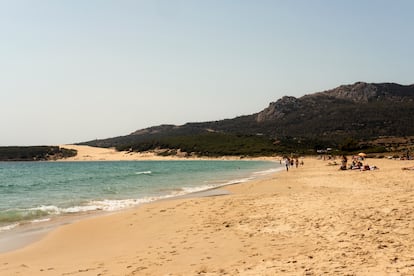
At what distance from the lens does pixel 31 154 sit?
156m

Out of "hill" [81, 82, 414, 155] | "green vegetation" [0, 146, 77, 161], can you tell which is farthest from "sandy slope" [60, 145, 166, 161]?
"green vegetation" [0, 146, 77, 161]


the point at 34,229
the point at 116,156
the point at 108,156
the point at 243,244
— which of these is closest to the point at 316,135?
the point at 116,156

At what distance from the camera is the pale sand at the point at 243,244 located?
817 centimetres

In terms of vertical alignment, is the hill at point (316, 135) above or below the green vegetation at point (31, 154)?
above

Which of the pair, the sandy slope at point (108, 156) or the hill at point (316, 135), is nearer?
the hill at point (316, 135)

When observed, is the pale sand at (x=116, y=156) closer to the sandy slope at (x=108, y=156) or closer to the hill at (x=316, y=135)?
the sandy slope at (x=108, y=156)

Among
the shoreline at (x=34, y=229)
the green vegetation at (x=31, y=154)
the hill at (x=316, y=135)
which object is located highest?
the hill at (x=316, y=135)

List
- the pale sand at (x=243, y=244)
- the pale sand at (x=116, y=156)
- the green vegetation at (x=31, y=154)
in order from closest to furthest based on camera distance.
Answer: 1. the pale sand at (x=243, y=244)
2. the pale sand at (x=116, y=156)
3. the green vegetation at (x=31, y=154)

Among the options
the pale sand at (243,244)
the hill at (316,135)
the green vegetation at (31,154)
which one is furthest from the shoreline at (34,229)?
the green vegetation at (31,154)

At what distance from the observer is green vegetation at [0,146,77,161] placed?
156 m

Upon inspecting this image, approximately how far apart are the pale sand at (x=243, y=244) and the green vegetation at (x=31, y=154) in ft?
495

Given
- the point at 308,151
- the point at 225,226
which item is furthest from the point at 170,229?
the point at 308,151

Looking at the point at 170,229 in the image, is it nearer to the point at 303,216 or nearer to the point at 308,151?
the point at 303,216

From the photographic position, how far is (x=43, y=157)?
156m
